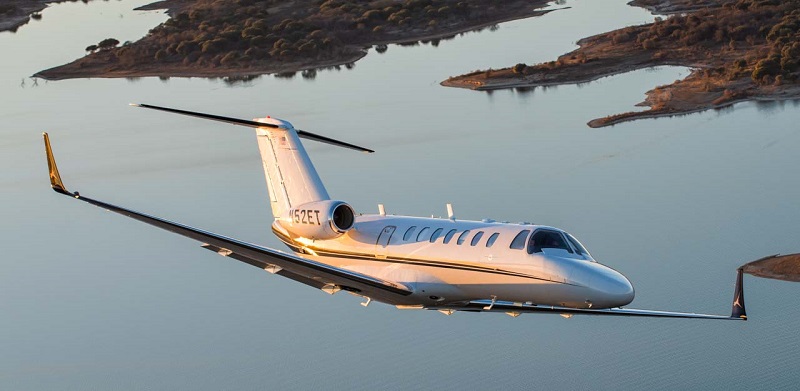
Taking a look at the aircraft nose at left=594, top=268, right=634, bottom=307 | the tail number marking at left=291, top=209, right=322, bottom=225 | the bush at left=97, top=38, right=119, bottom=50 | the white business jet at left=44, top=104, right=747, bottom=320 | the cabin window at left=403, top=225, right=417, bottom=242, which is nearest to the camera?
the aircraft nose at left=594, top=268, right=634, bottom=307

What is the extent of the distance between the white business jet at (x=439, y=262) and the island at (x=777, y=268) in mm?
28074

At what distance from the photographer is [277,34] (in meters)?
147

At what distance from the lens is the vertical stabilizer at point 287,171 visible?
53.8 metres

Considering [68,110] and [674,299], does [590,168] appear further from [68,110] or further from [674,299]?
[68,110]

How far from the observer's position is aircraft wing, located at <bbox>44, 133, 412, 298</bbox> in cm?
4438

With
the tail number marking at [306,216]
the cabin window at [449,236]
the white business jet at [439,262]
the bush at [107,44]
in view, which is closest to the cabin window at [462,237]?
the white business jet at [439,262]

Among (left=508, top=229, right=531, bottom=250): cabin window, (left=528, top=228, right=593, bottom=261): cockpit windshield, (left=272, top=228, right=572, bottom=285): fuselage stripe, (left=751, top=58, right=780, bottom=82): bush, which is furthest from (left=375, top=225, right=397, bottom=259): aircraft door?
(left=751, top=58, right=780, bottom=82): bush

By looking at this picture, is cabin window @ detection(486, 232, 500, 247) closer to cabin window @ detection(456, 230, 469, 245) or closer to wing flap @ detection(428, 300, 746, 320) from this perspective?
cabin window @ detection(456, 230, 469, 245)

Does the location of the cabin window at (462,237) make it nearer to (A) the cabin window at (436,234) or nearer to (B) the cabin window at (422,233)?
(A) the cabin window at (436,234)

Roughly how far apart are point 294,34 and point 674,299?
8448 centimetres

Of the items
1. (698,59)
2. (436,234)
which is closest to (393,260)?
(436,234)

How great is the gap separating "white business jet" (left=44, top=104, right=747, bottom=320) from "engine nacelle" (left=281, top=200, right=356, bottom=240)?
34mm

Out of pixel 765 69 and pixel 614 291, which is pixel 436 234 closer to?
pixel 614 291

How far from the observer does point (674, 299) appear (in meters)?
68.2
